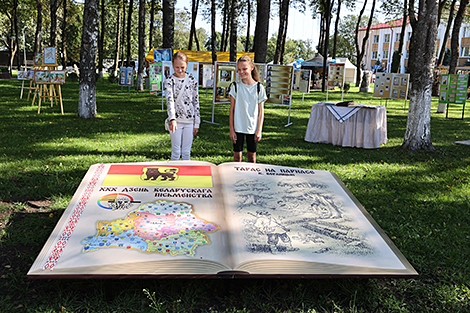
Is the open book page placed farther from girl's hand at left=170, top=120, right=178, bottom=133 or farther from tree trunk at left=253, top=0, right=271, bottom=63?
tree trunk at left=253, top=0, right=271, bottom=63

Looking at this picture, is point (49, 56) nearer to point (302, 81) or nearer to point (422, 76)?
point (302, 81)

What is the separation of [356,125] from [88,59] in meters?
7.93

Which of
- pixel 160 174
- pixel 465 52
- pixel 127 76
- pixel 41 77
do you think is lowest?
pixel 160 174

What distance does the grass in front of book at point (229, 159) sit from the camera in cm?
→ 289

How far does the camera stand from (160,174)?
352cm

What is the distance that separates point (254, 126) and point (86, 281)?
2831 mm

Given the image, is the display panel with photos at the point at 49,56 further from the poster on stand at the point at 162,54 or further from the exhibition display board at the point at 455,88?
the exhibition display board at the point at 455,88

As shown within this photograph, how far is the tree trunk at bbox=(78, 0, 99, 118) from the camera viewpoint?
35.6ft

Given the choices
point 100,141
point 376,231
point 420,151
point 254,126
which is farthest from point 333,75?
point 376,231

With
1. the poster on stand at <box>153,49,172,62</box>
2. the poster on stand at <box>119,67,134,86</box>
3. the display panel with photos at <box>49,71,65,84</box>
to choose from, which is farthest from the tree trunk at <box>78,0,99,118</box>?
the poster on stand at <box>119,67,134,86</box>

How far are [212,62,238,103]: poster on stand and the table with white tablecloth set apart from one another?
340 cm

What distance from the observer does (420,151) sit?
28.0 ft

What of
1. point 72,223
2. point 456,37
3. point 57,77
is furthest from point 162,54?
point 456,37

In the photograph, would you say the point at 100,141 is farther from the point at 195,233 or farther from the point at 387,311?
the point at 387,311
